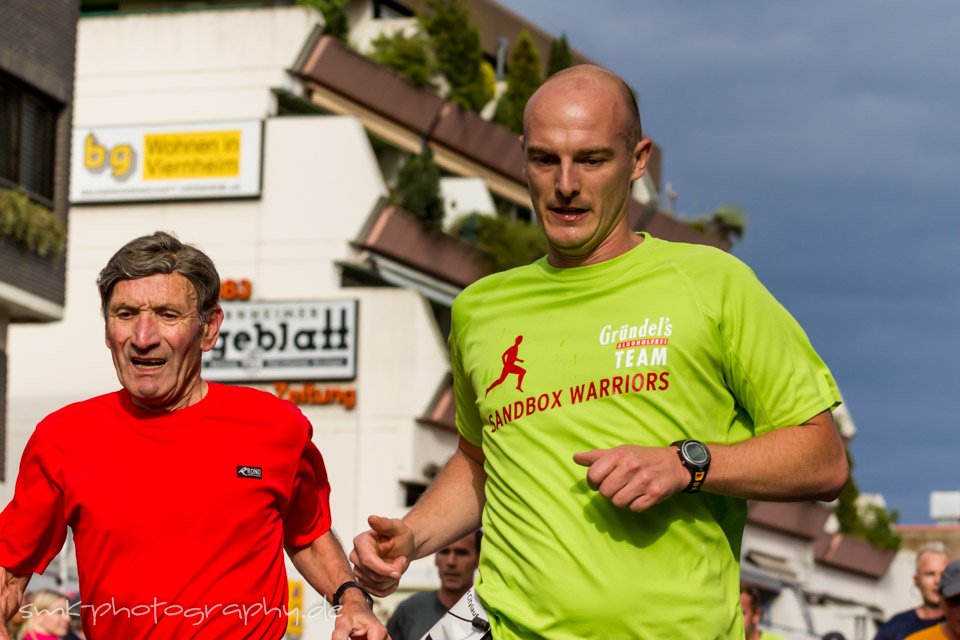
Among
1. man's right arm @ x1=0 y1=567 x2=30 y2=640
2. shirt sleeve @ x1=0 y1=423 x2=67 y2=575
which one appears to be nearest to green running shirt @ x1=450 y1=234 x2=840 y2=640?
shirt sleeve @ x1=0 y1=423 x2=67 y2=575

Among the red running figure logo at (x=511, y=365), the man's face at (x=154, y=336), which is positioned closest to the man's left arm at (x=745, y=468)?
the red running figure logo at (x=511, y=365)

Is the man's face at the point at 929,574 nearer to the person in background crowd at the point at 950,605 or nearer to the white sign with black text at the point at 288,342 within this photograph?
the person in background crowd at the point at 950,605

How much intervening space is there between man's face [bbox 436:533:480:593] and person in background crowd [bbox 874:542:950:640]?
9.67 feet

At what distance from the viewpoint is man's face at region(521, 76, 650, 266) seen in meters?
5.09

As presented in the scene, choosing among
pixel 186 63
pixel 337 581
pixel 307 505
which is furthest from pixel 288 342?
pixel 337 581

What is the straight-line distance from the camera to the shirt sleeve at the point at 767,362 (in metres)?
4.90

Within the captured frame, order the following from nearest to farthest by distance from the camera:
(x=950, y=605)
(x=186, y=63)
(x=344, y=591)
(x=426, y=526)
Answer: (x=426, y=526)
(x=344, y=591)
(x=950, y=605)
(x=186, y=63)

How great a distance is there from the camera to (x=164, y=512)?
18.9 feet

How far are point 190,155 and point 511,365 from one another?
38903mm

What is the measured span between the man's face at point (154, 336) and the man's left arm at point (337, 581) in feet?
2.31

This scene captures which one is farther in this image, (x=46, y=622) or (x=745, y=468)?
(x=46, y=622)

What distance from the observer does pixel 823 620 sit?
6056 cm

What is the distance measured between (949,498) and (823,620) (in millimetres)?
7240

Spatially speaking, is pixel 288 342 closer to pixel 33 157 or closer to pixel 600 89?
pixel 33 157
